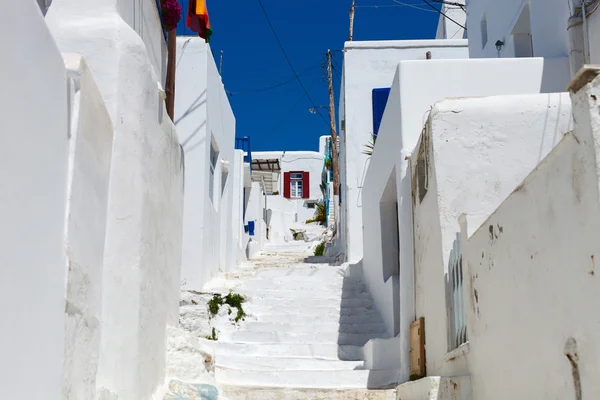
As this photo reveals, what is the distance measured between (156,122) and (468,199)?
3.19m

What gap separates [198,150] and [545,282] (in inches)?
408

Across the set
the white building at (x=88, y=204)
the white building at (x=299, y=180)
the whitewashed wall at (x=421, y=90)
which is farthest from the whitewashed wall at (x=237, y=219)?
the white building at (x=299, y=180)

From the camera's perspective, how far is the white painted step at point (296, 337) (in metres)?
11.6

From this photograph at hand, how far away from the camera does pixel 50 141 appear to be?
14.9ft

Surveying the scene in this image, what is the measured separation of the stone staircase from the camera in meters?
9.23

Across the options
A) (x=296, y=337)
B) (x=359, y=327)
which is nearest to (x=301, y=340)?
(x=296, y=337)

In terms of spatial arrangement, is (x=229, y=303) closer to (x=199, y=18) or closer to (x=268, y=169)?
(x=199, y=18)

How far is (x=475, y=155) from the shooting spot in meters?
7.72

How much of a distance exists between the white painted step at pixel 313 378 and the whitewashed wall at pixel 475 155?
4.71 feet

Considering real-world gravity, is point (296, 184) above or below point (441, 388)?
above

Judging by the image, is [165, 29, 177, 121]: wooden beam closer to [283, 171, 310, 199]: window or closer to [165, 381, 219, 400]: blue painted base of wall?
[165, 381, 219, 400]: blue painted base of wall

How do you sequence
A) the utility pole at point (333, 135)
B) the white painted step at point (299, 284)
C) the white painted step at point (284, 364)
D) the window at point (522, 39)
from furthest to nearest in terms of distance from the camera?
the utility pole at point (333, 135) < the white painted step at point (299, 284) < the window at point (522, 39) < the white painted step at point (284, 364)

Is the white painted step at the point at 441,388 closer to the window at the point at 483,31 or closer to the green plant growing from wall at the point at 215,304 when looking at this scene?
the green plant growing from wall at the point at 215,304

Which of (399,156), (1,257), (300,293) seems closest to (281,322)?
(300,293)
